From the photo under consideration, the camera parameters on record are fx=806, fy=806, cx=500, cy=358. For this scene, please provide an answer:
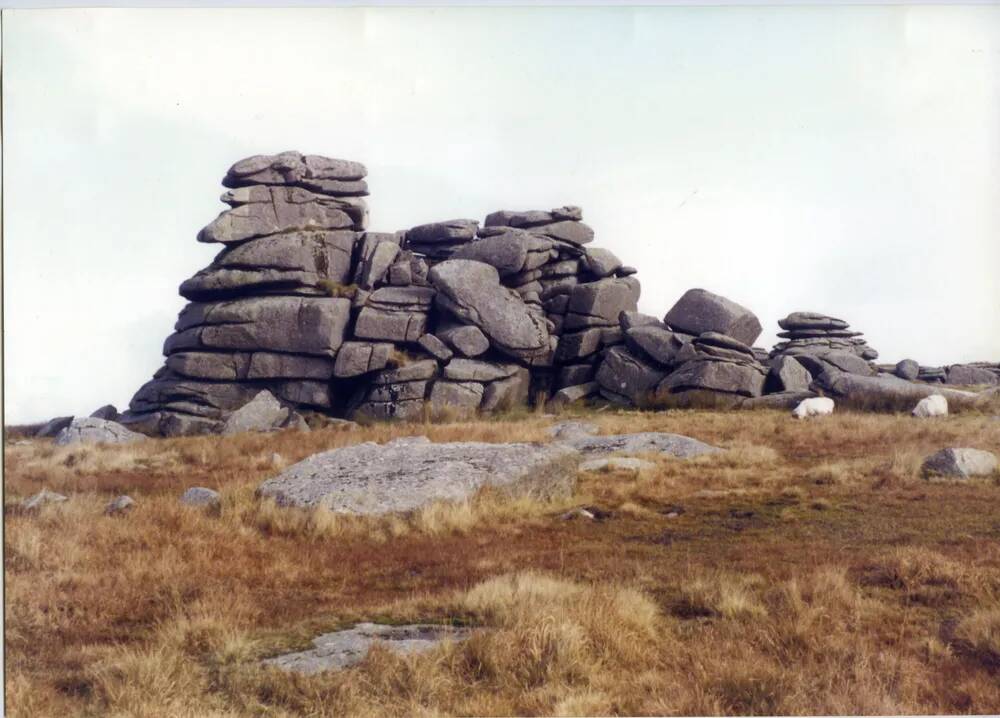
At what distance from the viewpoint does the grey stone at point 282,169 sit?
115 feet

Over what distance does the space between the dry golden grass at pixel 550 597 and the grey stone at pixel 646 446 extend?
2.10 m

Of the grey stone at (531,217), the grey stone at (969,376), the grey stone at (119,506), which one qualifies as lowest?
the grey stone at (969,376)

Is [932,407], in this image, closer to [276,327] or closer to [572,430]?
[572,430]

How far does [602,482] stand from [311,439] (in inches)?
442

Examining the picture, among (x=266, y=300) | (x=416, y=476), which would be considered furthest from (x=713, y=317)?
(x=416, y=476)

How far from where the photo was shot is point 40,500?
14828mm

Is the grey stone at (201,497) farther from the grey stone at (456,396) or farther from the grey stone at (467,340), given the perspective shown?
the grey stone at (467,340)

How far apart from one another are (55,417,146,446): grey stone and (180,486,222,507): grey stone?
12.3 m

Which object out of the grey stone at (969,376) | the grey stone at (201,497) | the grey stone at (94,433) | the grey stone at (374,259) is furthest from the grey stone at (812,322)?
the grey stone at (201,497)

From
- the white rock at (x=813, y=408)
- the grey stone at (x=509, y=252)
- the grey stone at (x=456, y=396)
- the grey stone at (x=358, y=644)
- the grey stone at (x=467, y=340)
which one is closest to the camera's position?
the grey stone at (x=358, y=644)

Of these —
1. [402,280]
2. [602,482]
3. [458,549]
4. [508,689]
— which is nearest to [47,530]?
[458,549]

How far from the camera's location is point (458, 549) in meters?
12.1

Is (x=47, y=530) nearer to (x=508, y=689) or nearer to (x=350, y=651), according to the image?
(x=350, y=651)

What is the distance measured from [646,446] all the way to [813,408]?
10.8 metres
